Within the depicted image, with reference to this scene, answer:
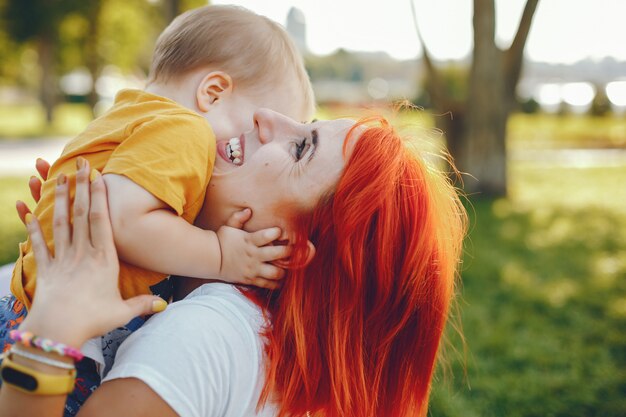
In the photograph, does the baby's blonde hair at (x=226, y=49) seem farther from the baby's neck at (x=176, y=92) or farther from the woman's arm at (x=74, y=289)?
the woman's arm at (x=74, y=289)

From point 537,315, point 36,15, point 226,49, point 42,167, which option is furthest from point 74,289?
point 36,15

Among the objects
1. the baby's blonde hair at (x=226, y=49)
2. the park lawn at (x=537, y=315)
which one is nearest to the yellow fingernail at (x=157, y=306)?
the baby's blonde hair at (x=226, y=49)

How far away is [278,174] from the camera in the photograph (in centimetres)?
171

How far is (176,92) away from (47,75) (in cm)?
2919

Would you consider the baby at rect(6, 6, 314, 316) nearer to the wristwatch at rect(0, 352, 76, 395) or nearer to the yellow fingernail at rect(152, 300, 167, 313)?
the yellow fingernail at rect(152, 300, 167, 313)

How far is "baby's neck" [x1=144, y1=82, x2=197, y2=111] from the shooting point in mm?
2082

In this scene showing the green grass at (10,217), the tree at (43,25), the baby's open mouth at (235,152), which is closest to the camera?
the baby's open mouth at (235,152)

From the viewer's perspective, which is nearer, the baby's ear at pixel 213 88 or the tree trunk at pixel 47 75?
the baby's ear at pixel 213 88

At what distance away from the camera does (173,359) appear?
1349 mm

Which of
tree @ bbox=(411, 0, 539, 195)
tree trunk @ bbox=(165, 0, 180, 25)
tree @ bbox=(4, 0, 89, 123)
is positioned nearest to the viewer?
tree @ bbox=(411, 0, 539, 195)

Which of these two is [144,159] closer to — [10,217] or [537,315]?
[537,315]

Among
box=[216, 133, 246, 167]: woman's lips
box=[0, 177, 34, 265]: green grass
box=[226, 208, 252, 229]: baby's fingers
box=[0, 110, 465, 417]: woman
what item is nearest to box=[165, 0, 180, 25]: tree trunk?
box=[0, 177, 34, 265]: green grass

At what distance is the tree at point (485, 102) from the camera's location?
917cm

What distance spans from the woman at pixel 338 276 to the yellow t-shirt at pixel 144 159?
0.11 m
